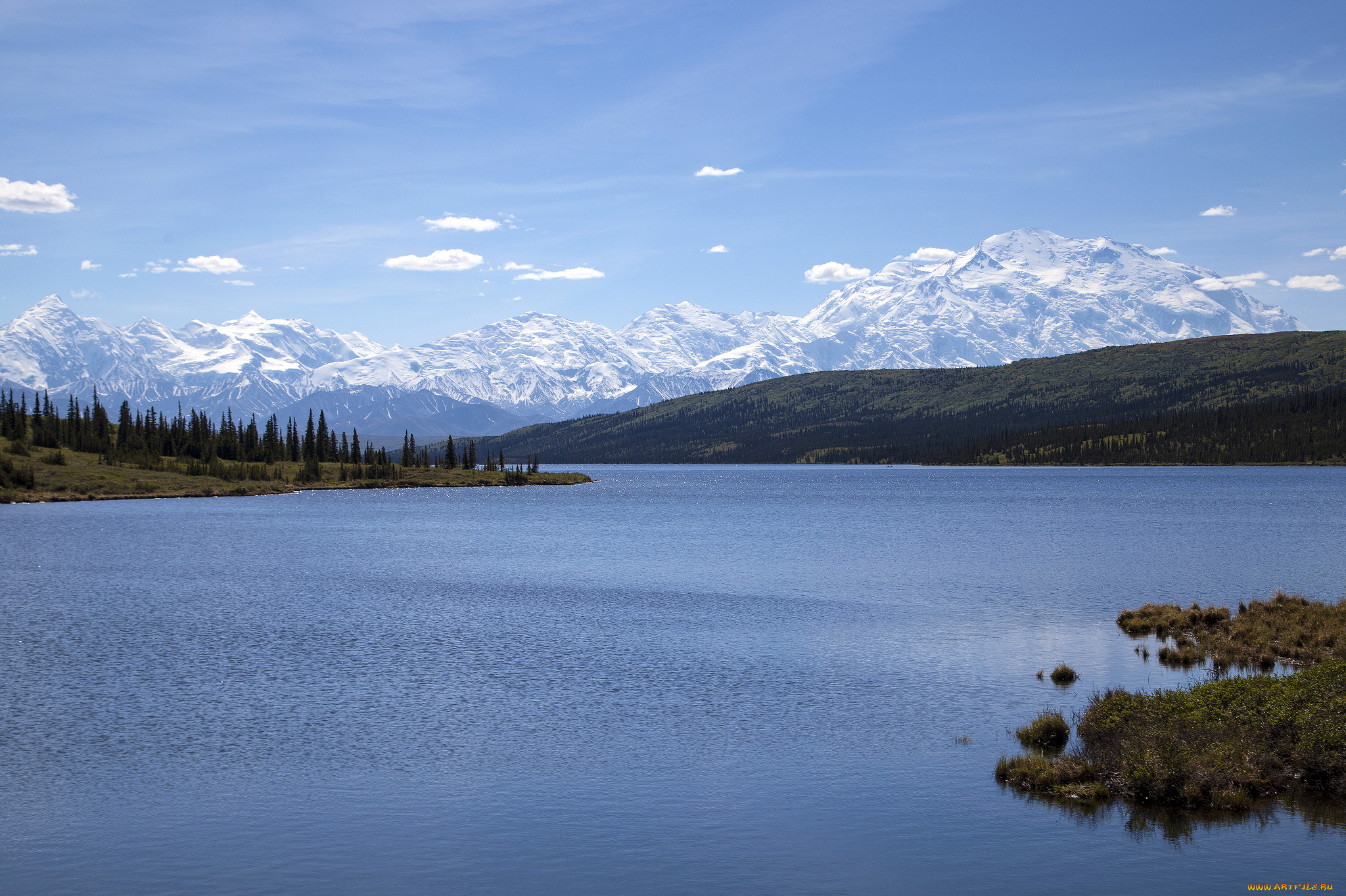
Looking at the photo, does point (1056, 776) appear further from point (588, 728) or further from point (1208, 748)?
point (588, 728)

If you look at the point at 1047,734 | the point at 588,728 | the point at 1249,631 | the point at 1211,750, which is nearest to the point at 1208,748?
the point at 1211,750

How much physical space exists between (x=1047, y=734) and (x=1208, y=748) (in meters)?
4.86

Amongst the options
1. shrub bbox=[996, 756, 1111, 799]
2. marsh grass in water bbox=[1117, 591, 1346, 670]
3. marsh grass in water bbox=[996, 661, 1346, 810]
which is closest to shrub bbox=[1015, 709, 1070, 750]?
marsh grass in water bbox=[996, 661, 1346, 810]

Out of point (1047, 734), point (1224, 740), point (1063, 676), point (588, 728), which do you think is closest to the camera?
point (1224, 740)

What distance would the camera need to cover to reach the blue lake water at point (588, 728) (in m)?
22.1

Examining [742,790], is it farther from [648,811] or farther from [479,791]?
[479,791]

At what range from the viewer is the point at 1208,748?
88.7ft

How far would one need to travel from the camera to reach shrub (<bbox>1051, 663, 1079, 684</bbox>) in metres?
39.4

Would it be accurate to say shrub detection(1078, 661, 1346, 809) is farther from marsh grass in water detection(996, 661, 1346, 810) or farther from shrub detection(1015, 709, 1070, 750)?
shrub detection(1015, 709, 1070, 750)

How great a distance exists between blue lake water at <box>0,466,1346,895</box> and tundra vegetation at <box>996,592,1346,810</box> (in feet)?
3.30

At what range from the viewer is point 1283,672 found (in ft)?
131

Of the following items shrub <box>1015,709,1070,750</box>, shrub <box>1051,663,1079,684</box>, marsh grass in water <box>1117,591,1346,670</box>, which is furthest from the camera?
marsh grass in water <box>1117,591,1346,670</box>

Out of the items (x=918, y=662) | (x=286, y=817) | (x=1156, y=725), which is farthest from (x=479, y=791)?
(x=918, y=662)

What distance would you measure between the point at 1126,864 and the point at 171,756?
26.0 metres
